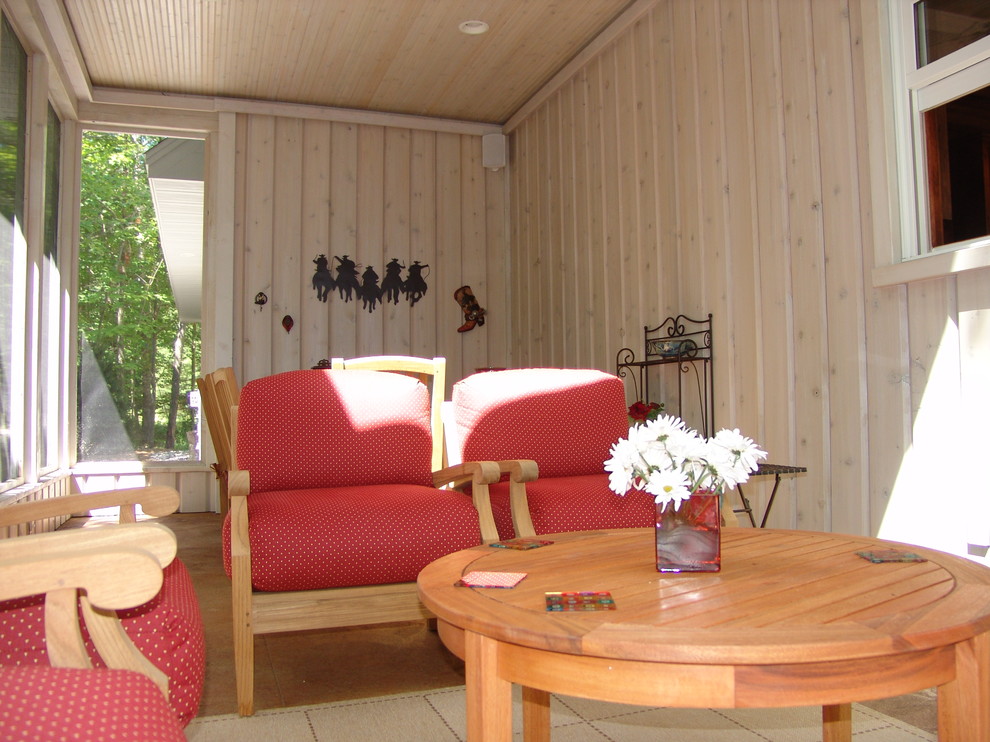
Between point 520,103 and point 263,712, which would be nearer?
point 263,712

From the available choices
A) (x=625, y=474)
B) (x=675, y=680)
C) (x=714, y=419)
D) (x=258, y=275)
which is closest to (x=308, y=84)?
(x=258, y=275)

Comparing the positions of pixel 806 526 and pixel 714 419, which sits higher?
pixel 714 419

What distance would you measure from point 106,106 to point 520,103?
2.97 m

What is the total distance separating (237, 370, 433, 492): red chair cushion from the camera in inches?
101

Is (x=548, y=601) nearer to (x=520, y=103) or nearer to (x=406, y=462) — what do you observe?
(x=406, y=462)

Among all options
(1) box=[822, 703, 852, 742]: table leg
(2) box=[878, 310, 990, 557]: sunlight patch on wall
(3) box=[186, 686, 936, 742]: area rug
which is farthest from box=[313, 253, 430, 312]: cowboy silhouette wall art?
(1) box=[822, 703, 852, 742]: table leg

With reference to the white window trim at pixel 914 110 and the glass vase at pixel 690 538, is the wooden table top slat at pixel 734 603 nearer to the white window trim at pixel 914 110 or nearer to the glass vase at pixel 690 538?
the glass vase at pixel 690 538

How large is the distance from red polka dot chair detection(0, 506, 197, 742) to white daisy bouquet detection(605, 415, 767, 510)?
78 centimetres

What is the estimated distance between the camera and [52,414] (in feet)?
17.0

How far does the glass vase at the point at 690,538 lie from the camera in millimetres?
1446

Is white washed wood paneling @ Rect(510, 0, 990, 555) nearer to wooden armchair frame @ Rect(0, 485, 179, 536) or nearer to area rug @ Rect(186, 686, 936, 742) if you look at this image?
area rug @ Rect(186, 686, 936, 742)

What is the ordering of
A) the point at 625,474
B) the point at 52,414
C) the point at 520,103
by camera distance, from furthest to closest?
the point at 520,103 → the point at 52,414 → the point at 625,474

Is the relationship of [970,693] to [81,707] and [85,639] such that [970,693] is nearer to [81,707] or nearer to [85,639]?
[81,707]

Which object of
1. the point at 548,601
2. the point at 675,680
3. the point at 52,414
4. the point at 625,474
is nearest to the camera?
the point at 675,680
